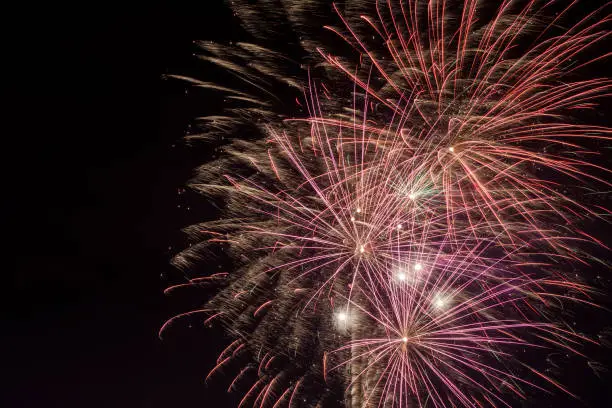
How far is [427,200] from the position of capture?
17.9 ft

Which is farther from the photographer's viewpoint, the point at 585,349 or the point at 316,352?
the point at 585,349

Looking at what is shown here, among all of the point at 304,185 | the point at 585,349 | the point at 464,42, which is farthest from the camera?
the point at 585,349

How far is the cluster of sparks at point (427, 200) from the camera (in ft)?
17.2

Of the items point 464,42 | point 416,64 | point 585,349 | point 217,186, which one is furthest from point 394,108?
point 585,349

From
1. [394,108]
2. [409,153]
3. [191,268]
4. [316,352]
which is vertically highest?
[394,108]

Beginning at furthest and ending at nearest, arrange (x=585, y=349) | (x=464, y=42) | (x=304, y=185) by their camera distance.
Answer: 1. (x=585, y=349)
2. (x=304, y=185)
3. (x=464, y=42)

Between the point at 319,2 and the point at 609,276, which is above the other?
the point at 319,2

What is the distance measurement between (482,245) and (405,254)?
844 millimetres

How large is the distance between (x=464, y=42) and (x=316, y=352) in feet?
12.4

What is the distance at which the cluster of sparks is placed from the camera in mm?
5242

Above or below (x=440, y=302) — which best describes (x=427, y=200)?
above

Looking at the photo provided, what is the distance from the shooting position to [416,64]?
527 cm

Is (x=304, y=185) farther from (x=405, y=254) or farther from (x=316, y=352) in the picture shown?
(x=316, y=352)

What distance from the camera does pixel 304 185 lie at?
224 inches
